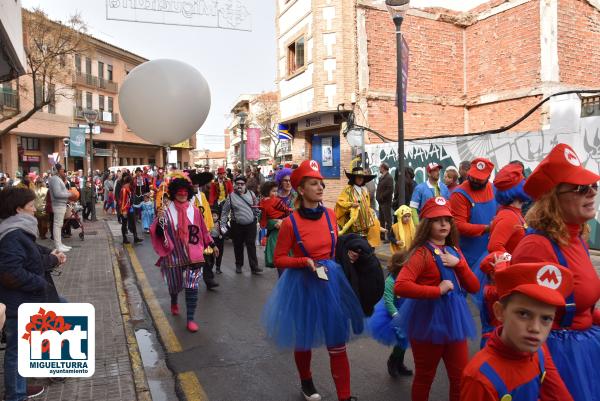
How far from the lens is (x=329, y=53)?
640 inches

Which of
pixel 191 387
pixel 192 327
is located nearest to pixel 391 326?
pixel 191 387

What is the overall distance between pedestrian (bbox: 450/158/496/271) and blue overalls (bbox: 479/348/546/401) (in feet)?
9.86

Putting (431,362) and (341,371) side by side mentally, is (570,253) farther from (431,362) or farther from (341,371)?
(341,371)

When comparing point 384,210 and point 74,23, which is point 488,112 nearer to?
point 384,210

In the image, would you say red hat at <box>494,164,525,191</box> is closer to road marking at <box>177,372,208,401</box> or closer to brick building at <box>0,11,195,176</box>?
road marking at <box>177,372,208,401</box>

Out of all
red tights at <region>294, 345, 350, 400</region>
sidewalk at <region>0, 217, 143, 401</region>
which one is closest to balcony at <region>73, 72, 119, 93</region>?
sidewalk at <region>0, 217, 143, 401</region>

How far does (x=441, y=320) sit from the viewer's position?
10.1 ft

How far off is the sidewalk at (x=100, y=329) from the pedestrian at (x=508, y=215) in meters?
3.13

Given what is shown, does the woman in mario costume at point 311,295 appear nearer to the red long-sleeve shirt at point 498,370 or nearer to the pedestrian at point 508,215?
the pedestrian at point 508,215

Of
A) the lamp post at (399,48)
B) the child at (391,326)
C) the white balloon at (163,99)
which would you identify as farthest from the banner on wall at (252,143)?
the child at (391,326)

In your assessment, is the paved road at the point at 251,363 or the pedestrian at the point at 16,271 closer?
the pedestrian at the point at 16,271

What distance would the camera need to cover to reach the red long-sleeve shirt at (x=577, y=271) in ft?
7.32

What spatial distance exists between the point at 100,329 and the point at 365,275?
3447 millimetres

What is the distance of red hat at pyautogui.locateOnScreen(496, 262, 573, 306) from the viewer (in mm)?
1716
